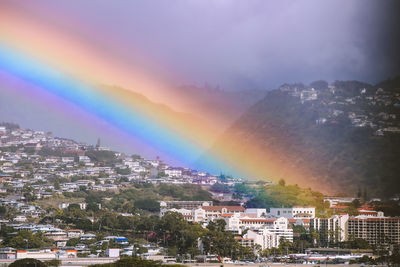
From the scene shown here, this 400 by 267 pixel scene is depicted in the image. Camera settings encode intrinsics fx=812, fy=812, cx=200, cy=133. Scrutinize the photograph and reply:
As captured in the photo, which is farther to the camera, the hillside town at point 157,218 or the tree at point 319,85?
the tree at point 319,85

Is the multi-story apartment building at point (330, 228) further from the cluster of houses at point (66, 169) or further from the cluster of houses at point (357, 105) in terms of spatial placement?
the cluster of houses at point (357, 105)

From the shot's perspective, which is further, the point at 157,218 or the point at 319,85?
the point at 319,85

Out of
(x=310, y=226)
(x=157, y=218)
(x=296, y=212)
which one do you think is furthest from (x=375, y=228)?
(x=157, y=218)

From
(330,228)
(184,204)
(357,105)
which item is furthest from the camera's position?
(357,105)

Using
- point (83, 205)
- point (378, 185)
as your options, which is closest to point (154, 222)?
point (83, 205)

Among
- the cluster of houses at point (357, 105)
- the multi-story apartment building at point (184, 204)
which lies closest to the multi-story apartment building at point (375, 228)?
the multi-story apartment building at point (184, 204)

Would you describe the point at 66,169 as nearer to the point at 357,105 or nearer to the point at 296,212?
the point at 296,212

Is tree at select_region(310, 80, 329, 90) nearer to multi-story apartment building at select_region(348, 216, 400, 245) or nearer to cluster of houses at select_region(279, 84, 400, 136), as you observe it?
cluster of houses at select_region(279, 84, 400, 136)
